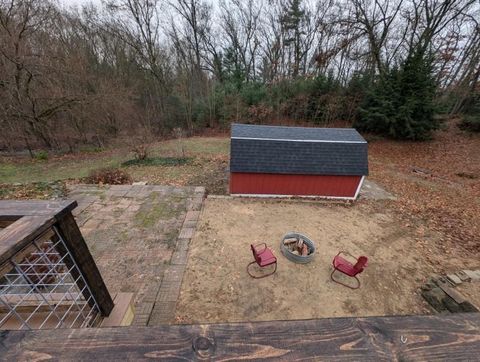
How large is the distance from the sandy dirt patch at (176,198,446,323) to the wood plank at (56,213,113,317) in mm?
2195

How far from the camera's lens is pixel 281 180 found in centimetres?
781

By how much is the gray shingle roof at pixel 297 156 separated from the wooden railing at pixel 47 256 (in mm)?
5872

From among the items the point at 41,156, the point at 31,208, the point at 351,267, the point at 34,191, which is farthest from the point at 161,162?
the point at 31,208

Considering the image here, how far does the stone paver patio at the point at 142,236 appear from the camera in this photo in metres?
4.20

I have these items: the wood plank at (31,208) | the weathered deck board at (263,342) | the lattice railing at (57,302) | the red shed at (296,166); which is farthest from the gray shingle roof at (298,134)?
the weathered deck board at (263,342)

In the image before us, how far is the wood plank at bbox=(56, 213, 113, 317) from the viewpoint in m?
1.52

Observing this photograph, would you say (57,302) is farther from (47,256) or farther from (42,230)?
(42,230)

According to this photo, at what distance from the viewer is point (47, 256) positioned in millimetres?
1747

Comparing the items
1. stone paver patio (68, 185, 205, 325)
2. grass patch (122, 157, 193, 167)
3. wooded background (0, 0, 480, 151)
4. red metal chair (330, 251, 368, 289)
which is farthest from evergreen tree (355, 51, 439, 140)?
stone paver patio (68, 185, 205, 325)

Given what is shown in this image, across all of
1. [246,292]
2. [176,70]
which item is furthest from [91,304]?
[176,70]

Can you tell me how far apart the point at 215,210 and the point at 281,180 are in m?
2.56

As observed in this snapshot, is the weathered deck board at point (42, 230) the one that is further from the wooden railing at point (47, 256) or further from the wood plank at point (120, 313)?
the wood plank at point (120, 313)

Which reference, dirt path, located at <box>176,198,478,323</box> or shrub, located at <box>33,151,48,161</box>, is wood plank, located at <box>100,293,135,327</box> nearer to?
dirt path, located at <box>176,198,478,323</box>

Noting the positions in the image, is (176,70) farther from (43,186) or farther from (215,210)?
(215,210)
